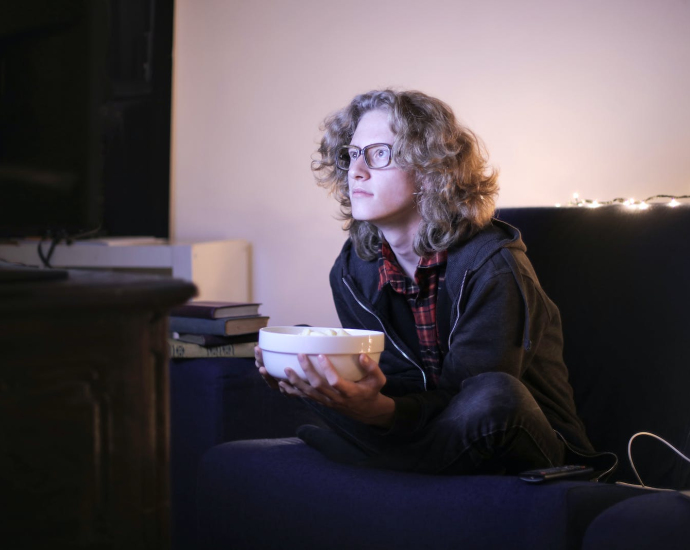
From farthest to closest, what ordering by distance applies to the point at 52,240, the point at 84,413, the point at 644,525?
the point at 52,240
the point at 644,525
the point at 84,413

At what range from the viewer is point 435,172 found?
4.91 feet

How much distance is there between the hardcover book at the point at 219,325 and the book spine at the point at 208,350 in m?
0.03

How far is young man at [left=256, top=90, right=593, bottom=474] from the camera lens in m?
1.07

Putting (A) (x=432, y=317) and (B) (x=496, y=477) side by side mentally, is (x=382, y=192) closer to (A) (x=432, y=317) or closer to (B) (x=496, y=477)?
(A) (x=432, y=317)

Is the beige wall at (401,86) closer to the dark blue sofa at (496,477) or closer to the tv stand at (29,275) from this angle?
the dark blue sofa at (496,477)

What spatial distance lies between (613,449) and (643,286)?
327 millimetres

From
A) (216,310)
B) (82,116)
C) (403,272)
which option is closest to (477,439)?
(403,272)

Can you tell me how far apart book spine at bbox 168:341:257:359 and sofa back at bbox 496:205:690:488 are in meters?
0.64

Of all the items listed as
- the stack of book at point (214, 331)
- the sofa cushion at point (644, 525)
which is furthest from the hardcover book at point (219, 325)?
the sofa cushion at point (644, 525)

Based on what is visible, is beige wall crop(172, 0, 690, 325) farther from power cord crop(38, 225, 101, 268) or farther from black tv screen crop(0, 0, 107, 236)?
black tv screen crop(0, 0, 107, 236)

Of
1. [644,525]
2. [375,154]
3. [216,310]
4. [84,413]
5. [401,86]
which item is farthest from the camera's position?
[401,86]

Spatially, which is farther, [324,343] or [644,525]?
[324,343]

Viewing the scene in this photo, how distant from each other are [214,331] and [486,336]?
0.62 metres

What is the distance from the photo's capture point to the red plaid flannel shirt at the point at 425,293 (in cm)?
145
